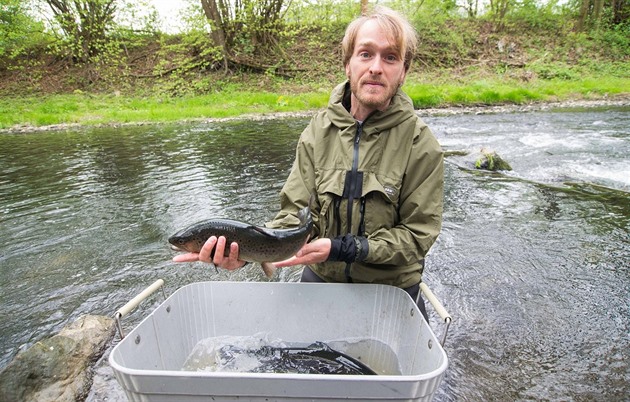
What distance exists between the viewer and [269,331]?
310cm

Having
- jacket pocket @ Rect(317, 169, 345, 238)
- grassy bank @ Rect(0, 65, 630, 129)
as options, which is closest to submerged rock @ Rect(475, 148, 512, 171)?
jacket pocket @ Rect(317, 169, 345, 238)

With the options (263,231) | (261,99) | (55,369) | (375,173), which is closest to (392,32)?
(375,173)

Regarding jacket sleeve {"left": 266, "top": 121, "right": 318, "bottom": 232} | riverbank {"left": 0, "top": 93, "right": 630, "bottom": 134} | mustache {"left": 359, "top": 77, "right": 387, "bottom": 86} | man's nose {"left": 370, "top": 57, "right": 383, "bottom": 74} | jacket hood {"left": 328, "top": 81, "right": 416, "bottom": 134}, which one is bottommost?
riverbank {"left": 0, "top": 93, "right": 630, "bottom": 134}

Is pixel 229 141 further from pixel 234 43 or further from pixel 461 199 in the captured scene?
pixel 234 43

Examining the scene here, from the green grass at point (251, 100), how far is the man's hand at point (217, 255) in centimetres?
1885

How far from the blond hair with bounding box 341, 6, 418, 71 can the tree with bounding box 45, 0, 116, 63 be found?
2859cm

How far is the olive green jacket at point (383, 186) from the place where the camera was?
8.63 ft

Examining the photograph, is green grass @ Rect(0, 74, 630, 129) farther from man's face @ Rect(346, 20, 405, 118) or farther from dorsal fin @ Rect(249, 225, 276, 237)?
dorsal fin @ Rect(249, 225, 276, 237)

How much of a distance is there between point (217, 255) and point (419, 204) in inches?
49.2

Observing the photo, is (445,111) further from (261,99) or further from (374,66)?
(374,66)

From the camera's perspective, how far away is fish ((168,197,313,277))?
8.42ft

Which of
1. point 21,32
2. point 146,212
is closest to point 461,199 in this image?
point 146,212

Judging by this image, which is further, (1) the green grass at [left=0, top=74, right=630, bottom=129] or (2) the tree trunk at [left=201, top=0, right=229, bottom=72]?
(2) the tree trunk at [left=201, top=0, right=229, bottom=72]

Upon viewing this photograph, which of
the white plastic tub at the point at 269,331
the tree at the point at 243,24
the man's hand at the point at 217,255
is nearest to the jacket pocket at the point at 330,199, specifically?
the white plastic tub at the point at 269,331
